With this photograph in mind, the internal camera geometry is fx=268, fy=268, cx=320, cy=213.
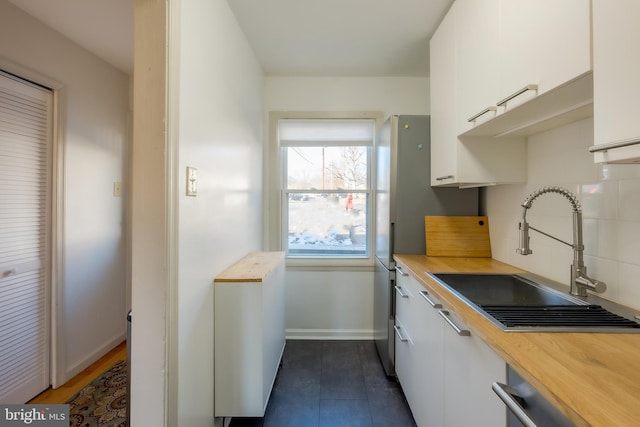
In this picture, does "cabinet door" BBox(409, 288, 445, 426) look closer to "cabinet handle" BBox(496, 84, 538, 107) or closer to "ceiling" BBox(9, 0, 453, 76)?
"cabinet handle" BBox(496, 84, 538, 107)

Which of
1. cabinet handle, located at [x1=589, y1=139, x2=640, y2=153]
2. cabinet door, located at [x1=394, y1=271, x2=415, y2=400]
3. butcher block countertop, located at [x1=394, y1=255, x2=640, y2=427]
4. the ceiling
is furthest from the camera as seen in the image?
the ceiling

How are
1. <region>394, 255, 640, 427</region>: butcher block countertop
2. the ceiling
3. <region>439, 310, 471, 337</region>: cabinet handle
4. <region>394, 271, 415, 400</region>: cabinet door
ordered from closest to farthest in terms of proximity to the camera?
<region>394, 255, 640, 427</region>: butcher block countertop < <region>439, 310, 471, 337</region>: cabinet handle < <region>394, 271, 415, 400</region>: cabinet door < the ceiling

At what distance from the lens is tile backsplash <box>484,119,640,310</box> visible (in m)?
0.97

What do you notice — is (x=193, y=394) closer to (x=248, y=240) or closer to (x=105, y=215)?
(x=248, y=240)

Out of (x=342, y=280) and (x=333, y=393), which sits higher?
(x=342, y=280)

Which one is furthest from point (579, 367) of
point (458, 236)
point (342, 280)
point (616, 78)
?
point (342, 280)

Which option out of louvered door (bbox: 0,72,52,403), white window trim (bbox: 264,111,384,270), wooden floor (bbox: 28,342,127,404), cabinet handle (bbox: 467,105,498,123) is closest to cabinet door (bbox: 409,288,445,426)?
cabinet handle (bbox: 467,105,498,123)

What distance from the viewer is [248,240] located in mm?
2096

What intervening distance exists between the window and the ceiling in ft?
1.83

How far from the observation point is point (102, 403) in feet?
5.68

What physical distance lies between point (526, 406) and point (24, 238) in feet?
8.55

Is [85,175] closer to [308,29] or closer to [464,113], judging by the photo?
[308,29]

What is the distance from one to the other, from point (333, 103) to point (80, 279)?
2.56 m

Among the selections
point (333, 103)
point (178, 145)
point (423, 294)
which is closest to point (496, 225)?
point (423, 294)
